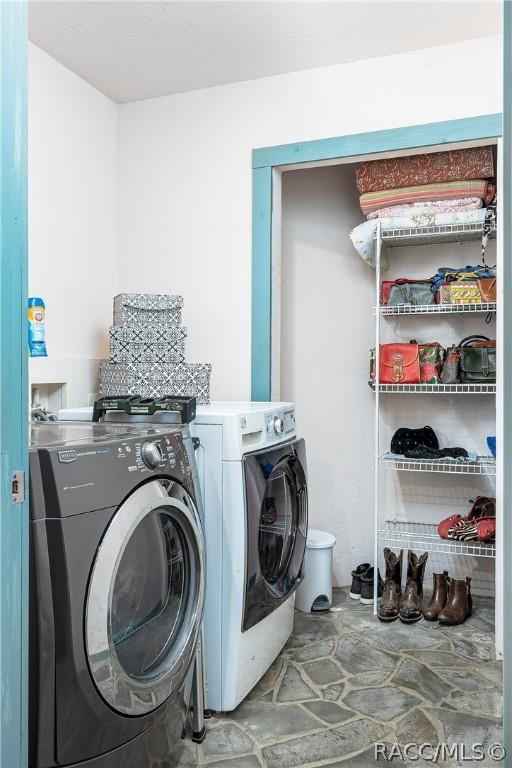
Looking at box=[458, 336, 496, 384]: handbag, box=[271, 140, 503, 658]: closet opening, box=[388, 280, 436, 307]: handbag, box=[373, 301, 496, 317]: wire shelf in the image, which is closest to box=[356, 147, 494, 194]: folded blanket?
box=[271, 140, 503, 658]: closet opening

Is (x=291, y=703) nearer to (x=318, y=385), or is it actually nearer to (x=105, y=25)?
(x=318, y=385)

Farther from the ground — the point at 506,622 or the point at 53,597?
the point at 506,622

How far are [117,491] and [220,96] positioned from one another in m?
2.25

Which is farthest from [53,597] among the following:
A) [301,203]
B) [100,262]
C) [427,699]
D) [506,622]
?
[301,203]

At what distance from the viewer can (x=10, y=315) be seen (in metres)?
1.01

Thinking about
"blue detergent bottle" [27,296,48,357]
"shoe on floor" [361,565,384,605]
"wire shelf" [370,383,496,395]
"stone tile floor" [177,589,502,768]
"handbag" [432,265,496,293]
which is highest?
"handbag" [432,265,496,293]

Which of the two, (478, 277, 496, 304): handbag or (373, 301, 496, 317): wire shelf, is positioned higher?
(478, 277, 496, 304): handbag

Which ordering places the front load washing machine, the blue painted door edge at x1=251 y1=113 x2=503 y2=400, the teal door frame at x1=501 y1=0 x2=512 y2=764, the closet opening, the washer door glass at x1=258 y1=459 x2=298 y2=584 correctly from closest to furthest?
the teal door frame at x1=501 y1=0 x2=512 y2=764 → the front load washing machine → the washer door glass at x1=258 y1=459 x2=298 y2=584 → the blue painted door edge at x1=251 y1=113 x2=503 y2=400 → the closet opening

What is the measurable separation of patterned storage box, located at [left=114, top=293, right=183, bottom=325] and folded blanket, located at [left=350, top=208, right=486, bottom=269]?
1013 mm

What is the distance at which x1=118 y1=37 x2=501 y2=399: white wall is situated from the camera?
2500 millimetres

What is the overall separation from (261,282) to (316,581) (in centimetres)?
147

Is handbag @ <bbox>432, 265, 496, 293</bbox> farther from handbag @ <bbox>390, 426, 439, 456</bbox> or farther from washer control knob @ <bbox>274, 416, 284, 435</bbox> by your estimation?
washer control knob @ <bbox>274, 416, 284, 435</bbox>

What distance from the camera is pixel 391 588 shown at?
9.27ft

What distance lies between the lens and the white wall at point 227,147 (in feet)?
8.20
